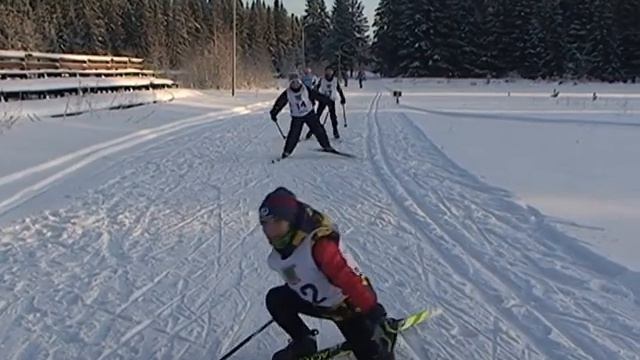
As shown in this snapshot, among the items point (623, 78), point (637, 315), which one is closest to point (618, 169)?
point (637, 315)

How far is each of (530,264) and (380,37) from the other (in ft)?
280

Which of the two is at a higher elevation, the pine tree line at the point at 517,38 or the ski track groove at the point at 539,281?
the pine tree line at the point at 517,38

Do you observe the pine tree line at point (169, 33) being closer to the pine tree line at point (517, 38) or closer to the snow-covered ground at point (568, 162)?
the pine tree line at point (517, 38)

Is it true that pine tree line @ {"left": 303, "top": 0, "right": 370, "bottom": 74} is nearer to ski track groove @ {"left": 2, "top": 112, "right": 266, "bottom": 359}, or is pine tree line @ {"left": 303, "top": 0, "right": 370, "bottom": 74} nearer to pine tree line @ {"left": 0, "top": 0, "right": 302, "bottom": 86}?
pine tree line @ {"left": 0, "top": 0, "right": 302, "bottom": 86}

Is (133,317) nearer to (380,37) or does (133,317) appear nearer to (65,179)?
(65,179)

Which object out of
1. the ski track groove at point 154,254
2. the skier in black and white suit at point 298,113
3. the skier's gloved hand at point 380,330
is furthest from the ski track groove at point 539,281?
the skier in black and white suit at point 298,113

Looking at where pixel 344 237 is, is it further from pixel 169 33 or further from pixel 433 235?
pixel 169 33

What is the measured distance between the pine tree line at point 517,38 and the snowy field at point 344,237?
57.4 m

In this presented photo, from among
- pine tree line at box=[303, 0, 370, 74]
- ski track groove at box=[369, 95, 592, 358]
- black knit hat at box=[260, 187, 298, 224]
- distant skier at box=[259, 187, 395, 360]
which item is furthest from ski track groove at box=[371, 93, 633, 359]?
pine tree line at box=[303, 0, 370, 74]

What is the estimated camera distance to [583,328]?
15.6 ft

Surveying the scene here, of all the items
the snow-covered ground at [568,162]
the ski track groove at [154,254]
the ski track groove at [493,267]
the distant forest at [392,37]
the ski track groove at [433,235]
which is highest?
the distant forest at [392,37]

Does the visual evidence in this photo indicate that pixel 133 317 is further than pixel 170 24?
No

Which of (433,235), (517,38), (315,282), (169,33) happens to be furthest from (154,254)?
(169,33)

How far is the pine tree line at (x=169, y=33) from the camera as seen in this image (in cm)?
4341
